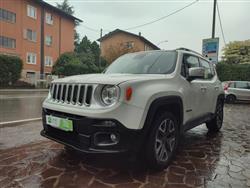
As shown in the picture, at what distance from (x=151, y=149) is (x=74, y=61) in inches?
1167

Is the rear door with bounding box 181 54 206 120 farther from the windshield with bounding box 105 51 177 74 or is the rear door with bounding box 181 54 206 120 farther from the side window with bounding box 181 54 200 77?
the windshield with bounding box 105 51 177 74

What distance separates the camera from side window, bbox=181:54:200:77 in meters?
3.95

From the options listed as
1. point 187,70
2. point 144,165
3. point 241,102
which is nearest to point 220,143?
point 187,70

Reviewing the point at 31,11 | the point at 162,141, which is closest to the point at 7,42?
the point at 31,11

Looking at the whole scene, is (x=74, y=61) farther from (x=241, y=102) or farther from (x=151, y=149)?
(x=151, y=149)

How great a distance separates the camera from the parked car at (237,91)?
14.1 m

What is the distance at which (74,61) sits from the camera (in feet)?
103

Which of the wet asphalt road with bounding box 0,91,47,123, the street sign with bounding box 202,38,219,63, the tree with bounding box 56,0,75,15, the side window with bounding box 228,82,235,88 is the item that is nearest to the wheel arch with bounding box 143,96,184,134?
the wet asphalt road with bounding box 0,91,47,123

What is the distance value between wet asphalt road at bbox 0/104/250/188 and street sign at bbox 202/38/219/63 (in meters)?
10.3

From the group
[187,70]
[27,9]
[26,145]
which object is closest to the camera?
[187,70]

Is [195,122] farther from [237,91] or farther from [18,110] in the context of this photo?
[237,91]

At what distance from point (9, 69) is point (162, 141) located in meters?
20.5

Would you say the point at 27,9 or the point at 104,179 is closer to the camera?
the point at 104,179

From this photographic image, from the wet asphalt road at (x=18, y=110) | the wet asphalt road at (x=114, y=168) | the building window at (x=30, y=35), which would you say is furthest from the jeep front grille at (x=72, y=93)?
the building window at (x=30, y=35)
